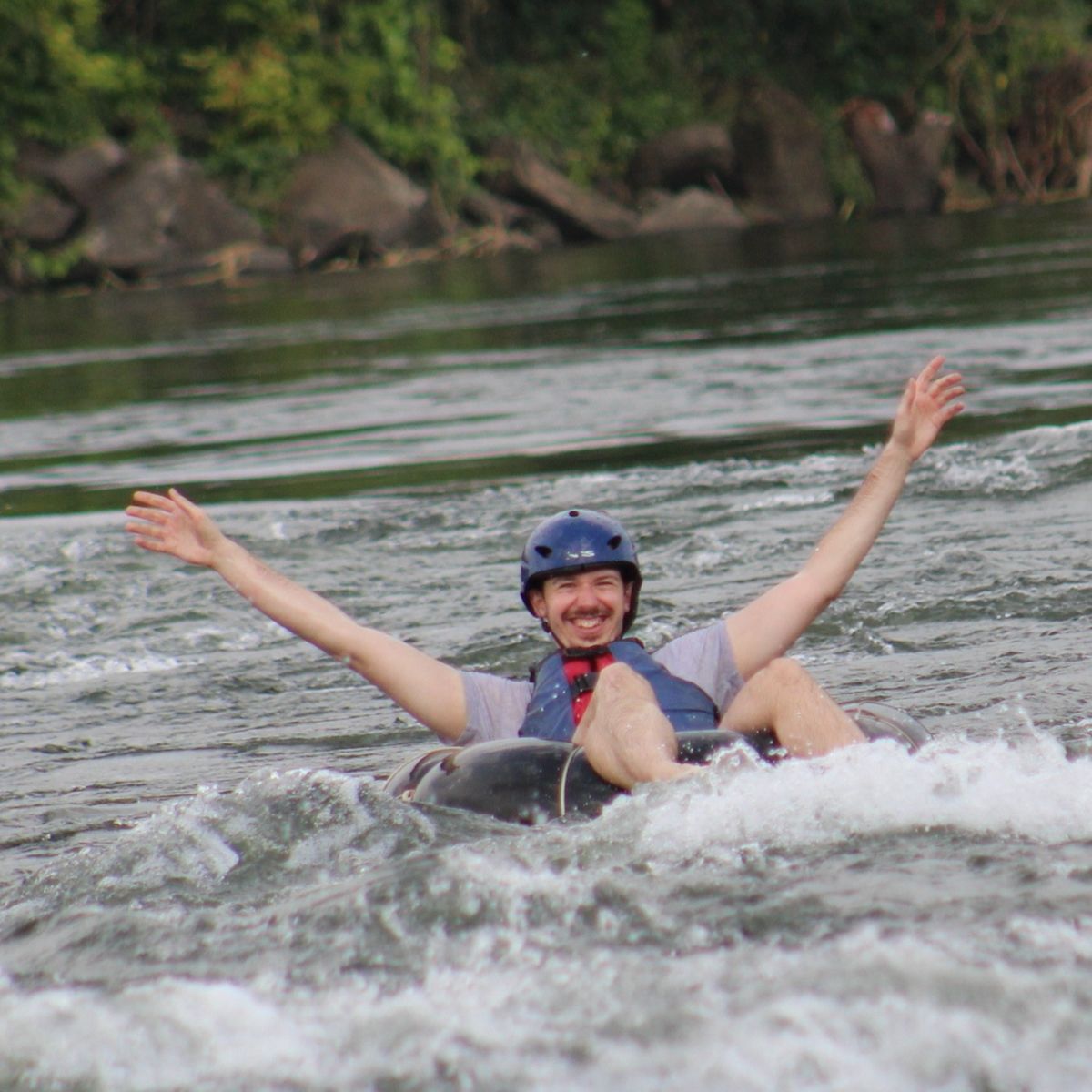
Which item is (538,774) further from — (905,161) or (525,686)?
(905,161)

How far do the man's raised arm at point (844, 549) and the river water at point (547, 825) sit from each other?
2.06 feet

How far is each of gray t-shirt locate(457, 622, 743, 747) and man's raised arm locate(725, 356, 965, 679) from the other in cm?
5

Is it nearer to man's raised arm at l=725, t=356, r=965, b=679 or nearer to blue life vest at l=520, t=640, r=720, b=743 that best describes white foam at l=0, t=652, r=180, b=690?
blue life vest at l=520, t=640, r=720, b=743

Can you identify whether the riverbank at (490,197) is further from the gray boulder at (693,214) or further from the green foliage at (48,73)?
the green foliage at (48,73)

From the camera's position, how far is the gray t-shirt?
6773 mm

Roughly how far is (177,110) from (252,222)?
→ 473 centimetres

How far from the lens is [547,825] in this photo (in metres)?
5.70

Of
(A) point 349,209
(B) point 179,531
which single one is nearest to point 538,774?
(B) point 179,531

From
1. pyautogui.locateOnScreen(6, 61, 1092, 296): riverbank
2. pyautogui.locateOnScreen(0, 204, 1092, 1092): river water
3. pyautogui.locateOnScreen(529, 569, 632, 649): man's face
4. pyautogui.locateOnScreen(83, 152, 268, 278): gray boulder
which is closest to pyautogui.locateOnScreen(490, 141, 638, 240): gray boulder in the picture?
pyautogui.locateOnScreen(6, 61, 1092, 296): riverbank

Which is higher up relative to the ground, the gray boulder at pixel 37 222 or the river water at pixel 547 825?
the gray boulder at pixel 37 222

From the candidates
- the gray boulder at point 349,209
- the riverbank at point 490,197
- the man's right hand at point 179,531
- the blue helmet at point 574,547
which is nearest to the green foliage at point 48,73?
the riverbank at point 490,197

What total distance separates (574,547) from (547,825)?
1340 mm

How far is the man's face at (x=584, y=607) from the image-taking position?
268 inches

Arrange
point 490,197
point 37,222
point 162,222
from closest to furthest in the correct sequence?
point 37,222 < point 162,222 < point 490,197
